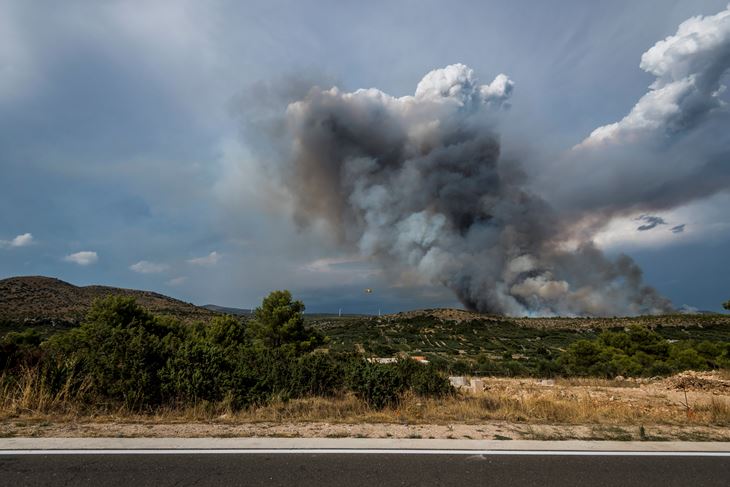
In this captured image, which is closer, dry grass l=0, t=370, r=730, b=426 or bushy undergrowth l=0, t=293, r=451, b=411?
dry grass l=0, t=370, r=730, b=426

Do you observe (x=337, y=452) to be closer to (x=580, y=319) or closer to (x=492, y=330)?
(x=492, y=330)

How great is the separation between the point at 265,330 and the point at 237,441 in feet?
81.7

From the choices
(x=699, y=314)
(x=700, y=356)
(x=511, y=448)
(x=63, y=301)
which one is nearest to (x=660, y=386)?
(x=700, y=356)

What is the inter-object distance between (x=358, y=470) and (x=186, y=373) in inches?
224

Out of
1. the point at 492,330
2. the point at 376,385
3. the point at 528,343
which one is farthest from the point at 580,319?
the point at 376,385

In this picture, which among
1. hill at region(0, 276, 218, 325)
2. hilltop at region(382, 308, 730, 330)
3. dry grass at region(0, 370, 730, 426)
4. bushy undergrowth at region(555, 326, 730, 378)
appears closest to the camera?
dry grass at region(0, 370, 730, 426)

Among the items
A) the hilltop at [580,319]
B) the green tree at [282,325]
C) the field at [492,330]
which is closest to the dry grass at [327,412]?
the green tree at [282,325]

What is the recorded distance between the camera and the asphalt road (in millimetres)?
4820

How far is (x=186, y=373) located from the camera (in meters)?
9.29

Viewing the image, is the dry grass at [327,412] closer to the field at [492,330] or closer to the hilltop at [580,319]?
the field at [492,330]

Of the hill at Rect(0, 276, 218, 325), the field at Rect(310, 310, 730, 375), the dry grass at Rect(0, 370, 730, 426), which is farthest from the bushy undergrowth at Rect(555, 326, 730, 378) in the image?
the hill at Rect(0, 276, 218, 325)

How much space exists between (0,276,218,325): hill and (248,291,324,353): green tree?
32911mm

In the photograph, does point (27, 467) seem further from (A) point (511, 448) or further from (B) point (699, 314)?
(B) point (699, 314)

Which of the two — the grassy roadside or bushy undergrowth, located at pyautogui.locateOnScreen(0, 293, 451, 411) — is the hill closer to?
bushy undergrowth, located at pyautogui.locateOnScreen(0, 293, 451, 411)
